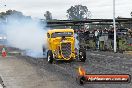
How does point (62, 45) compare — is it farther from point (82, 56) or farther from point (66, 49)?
point (82, 56)

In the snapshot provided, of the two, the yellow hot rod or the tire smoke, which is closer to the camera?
the yellow hot rod

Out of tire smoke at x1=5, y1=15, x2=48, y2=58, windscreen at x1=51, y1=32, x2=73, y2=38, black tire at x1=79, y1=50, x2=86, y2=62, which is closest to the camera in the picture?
black tire at x1=79, y1=50, x2=86, y2=62

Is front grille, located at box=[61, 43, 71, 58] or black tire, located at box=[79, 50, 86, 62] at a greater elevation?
front grille, located at box=[61, 43, 71, 58]

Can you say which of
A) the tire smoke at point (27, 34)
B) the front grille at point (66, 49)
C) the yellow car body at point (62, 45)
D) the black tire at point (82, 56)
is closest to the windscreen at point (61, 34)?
the yellow car body at point (62, 45)

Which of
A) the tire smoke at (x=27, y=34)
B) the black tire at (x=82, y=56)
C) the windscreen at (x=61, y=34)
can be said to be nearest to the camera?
the black tire at (x=82, y=56)

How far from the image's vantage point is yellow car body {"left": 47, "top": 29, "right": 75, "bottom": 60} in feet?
87.9

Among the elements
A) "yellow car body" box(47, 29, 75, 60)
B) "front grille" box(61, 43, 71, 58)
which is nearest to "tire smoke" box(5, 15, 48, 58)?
"yellow car body" box(47, 29, 75, 60)

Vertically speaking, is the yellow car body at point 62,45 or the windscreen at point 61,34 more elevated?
the windscreen at point 61,34

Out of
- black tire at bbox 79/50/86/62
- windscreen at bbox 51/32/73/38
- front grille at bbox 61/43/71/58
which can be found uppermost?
windscreen at bbox 51/32/73/38

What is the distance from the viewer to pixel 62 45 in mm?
26891

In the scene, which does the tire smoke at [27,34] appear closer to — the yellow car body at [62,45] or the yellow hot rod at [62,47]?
the yellow car body at [62,45]

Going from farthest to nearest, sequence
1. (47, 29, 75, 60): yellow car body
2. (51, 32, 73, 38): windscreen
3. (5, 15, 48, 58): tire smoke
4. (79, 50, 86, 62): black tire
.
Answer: (5, 15, 48, 58): tire smoke < (51, 32, 73, 38): windscreen < (47, 29, 75, 60): yellow car body < (79, 50, 86, 62): black tire

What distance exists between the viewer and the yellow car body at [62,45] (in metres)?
26.8

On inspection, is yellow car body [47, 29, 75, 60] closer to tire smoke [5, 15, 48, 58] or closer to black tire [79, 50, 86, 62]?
black tire [79, 50, 86, 62]
